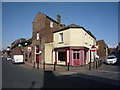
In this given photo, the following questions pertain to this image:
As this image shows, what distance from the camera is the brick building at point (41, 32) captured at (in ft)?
81.6

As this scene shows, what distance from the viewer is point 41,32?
25.9m

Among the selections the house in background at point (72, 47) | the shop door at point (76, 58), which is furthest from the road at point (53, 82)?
the house in background at point (72, 47)

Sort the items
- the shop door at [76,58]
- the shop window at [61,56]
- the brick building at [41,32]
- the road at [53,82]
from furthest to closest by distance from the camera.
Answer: the brick building at [41,32] → the shop window at [61,56] → the shop door at [76,58] → the road at [53,82]

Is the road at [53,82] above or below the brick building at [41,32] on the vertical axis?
below

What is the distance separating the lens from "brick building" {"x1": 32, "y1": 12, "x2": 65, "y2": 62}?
24.9m

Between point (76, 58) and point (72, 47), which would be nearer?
point (72, 47)

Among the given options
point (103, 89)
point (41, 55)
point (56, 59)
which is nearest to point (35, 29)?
point (41, 55)

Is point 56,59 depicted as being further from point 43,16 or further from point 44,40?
point 43,16

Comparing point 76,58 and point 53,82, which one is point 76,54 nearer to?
point 76,58

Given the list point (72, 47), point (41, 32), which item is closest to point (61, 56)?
point (72, 47)

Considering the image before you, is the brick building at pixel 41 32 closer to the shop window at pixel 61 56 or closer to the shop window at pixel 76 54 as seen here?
the shop window at pixel 61 56

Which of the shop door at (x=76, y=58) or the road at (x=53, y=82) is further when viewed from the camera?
the shop door at (x=76, y=58)

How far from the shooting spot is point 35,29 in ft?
92.5

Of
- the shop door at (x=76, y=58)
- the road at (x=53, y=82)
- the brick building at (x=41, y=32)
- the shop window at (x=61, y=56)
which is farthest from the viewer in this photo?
the brick building at (x=41, y=32)
